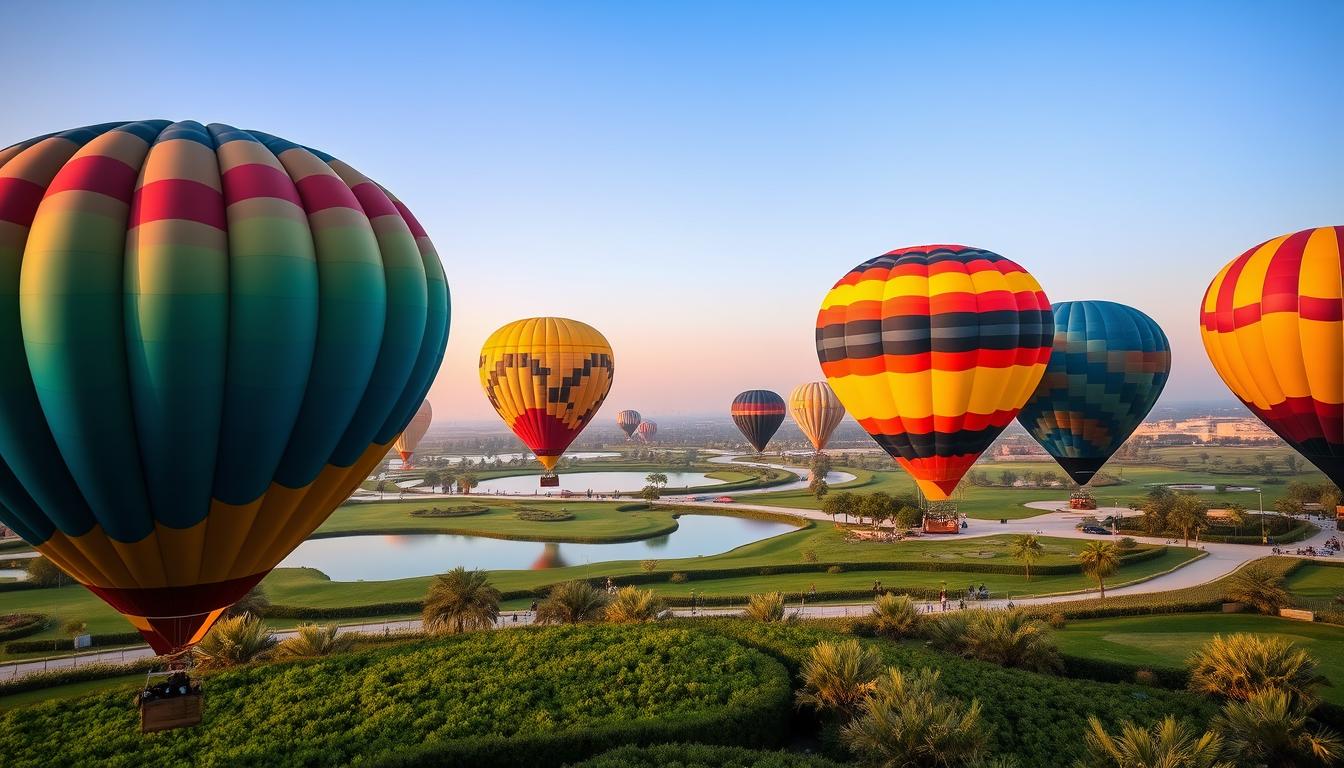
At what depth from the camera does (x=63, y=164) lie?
11500mm

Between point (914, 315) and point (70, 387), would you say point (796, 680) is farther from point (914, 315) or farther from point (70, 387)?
point (70, 387)

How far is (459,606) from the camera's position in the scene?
24.5 metres

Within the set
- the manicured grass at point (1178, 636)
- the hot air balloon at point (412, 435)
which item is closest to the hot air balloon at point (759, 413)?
the hot air balloon at point (412, 435)

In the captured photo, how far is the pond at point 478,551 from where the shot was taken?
48.3 meters

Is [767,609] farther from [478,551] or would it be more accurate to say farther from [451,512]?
[451,512]

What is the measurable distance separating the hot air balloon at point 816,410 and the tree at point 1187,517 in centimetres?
3673

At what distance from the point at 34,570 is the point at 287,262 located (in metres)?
43.2

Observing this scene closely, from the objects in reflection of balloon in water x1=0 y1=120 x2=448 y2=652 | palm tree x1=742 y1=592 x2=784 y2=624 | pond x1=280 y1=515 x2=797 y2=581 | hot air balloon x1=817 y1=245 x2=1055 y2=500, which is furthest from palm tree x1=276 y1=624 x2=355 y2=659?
pond x1=280 y1=515 x2=797 y2=581

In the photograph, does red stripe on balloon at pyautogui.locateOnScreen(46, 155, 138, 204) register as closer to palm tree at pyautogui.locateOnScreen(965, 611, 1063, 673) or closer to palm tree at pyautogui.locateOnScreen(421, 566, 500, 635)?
palm tree at pyautogui.locateOnScreen(421, 566, 500, 635)

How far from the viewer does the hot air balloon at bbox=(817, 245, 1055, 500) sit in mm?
24672

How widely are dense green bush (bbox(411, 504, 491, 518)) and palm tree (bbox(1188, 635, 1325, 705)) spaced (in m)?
60.3

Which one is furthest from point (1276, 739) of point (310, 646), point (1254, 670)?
point (310, 646)

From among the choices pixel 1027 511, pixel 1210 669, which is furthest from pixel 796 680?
pixel 1027 511

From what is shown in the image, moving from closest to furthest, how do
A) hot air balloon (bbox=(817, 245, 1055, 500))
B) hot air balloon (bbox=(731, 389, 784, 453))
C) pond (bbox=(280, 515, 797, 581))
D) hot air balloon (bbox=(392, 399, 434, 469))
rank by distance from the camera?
hot air balloon (bbox=(817, 245, 1055, 500)), pond (bbox=(280, 515, 797, 581)), hot air balloon (bbox=(392, 399, 434, 469)), hot air balloon (bbox=(731, 389, 784, 453))
